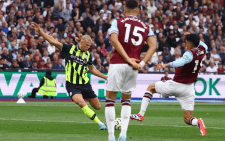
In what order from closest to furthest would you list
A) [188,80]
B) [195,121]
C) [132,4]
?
[132,4] → [195,121] → [188,80]

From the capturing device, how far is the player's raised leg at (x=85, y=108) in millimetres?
9102

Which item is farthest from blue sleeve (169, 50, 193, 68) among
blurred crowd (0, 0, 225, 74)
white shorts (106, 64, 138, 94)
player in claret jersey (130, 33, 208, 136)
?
blurred crowd (0, 0, 225, 74)

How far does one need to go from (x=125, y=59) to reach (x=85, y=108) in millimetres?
2920

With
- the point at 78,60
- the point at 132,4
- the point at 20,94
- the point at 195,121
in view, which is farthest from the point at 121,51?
the point at 20,94

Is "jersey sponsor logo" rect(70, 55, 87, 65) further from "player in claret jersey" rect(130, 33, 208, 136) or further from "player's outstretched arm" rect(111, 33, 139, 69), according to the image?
"player's outstretched arm" rect(111, 33, 139, 69)

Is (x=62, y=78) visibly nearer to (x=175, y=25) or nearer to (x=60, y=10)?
(x=60, y=10)

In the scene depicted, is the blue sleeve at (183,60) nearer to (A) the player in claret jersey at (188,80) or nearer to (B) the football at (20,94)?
(A) the player in claret jersey at (188,80)

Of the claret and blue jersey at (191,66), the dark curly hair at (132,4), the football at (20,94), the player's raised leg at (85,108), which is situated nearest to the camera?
the dark curly hair at (132,4)

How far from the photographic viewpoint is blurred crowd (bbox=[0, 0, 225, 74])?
20000mm

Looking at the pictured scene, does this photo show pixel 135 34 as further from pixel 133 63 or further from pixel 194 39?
pixel 194 39

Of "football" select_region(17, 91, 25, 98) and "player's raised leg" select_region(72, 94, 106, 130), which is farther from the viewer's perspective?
"football" select_region(17, 91, 25, 98)

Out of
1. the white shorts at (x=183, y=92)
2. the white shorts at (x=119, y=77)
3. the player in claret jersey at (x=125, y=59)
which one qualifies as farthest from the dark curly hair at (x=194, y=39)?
the white shorts at (x=119, y=77)

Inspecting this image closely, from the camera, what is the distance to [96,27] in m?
22.6

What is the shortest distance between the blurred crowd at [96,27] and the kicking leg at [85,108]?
10718mm
